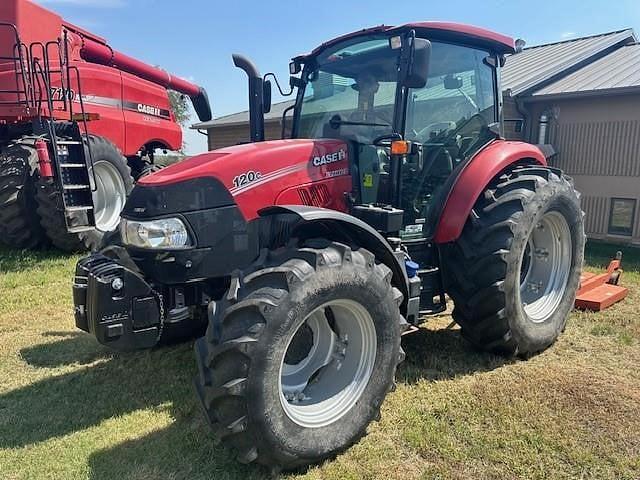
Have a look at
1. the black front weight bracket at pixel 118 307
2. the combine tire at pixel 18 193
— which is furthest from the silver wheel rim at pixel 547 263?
the combine tire at pixel 18 193

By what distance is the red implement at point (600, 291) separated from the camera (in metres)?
5.00

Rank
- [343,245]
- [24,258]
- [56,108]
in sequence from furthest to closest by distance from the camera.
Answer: [56,108] < [24,258] < [343,245]

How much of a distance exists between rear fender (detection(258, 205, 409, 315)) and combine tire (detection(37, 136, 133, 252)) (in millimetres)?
3720

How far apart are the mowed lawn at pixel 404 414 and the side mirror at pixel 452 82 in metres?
1.91

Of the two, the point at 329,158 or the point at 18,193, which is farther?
the point at 18,193

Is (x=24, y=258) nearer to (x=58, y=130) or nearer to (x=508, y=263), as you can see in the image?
(x=58, y=130)

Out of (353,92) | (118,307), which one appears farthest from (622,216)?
(118,307)

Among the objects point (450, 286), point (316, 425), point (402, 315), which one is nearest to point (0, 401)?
point (316, 425)

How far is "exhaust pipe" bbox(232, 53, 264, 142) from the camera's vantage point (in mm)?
4020

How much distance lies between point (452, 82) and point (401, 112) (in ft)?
2.16

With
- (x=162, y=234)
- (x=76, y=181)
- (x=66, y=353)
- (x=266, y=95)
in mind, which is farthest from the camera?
(x=76, y=181)

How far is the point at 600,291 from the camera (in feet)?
17.5

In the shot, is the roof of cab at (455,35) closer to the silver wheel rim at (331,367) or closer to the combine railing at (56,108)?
the silver wheel rim at (331,367)

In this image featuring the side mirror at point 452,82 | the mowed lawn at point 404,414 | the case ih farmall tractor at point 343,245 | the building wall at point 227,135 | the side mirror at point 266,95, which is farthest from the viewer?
the building wall at point 227,135
